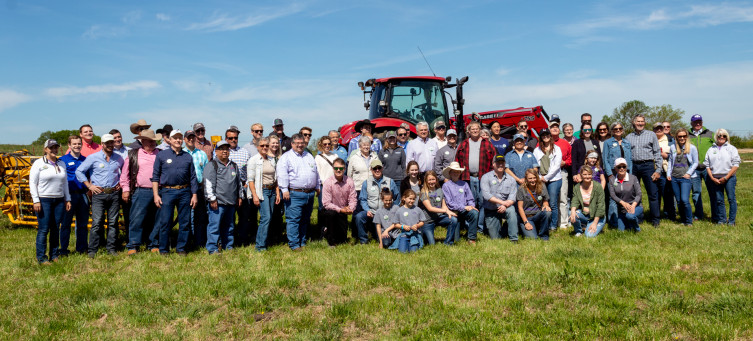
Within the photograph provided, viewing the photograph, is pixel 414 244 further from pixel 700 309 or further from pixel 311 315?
pixel 700 309

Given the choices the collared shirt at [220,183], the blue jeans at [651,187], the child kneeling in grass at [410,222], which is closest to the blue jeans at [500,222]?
the child kneeling in grass at [410,222]

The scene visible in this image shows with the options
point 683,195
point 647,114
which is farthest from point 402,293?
point 647,114

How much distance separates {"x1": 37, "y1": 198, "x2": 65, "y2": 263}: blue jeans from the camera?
723cm

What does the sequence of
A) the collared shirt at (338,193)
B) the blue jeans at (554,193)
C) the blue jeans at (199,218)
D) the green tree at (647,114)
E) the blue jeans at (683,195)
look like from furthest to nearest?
the green tree at (647,114) → the blue jeans at (683,195) → the blue jeans at (554,193) → the collared shirt at (338,193) → the blue jeans at (199,218)

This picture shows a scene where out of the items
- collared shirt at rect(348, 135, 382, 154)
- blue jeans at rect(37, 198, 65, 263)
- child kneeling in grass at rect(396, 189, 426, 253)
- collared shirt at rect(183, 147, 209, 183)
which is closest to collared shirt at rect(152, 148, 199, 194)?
collared shirt at rect(183, 147, 209, 183)

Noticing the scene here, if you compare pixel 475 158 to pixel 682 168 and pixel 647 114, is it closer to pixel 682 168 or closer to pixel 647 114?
pixel 682 168

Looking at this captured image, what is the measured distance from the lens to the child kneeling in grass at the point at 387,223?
7938mm

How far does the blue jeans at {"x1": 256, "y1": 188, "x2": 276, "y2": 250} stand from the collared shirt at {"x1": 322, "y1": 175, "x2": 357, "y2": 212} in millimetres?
868

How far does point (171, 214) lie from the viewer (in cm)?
779

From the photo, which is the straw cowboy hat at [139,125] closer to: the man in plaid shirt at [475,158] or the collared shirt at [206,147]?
the collared shirt at [206,147]

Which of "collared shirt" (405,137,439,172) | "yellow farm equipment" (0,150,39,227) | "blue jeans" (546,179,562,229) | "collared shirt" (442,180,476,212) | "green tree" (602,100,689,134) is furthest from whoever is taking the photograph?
"green tree" (602,100,689,134)

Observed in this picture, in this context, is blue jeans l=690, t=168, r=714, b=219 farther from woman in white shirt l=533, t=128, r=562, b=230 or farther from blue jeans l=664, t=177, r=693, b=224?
woman in white shirt l=533, t=128, r=562, b=230

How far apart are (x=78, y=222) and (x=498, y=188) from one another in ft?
22.0

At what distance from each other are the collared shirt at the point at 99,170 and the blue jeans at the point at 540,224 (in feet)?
21.7
